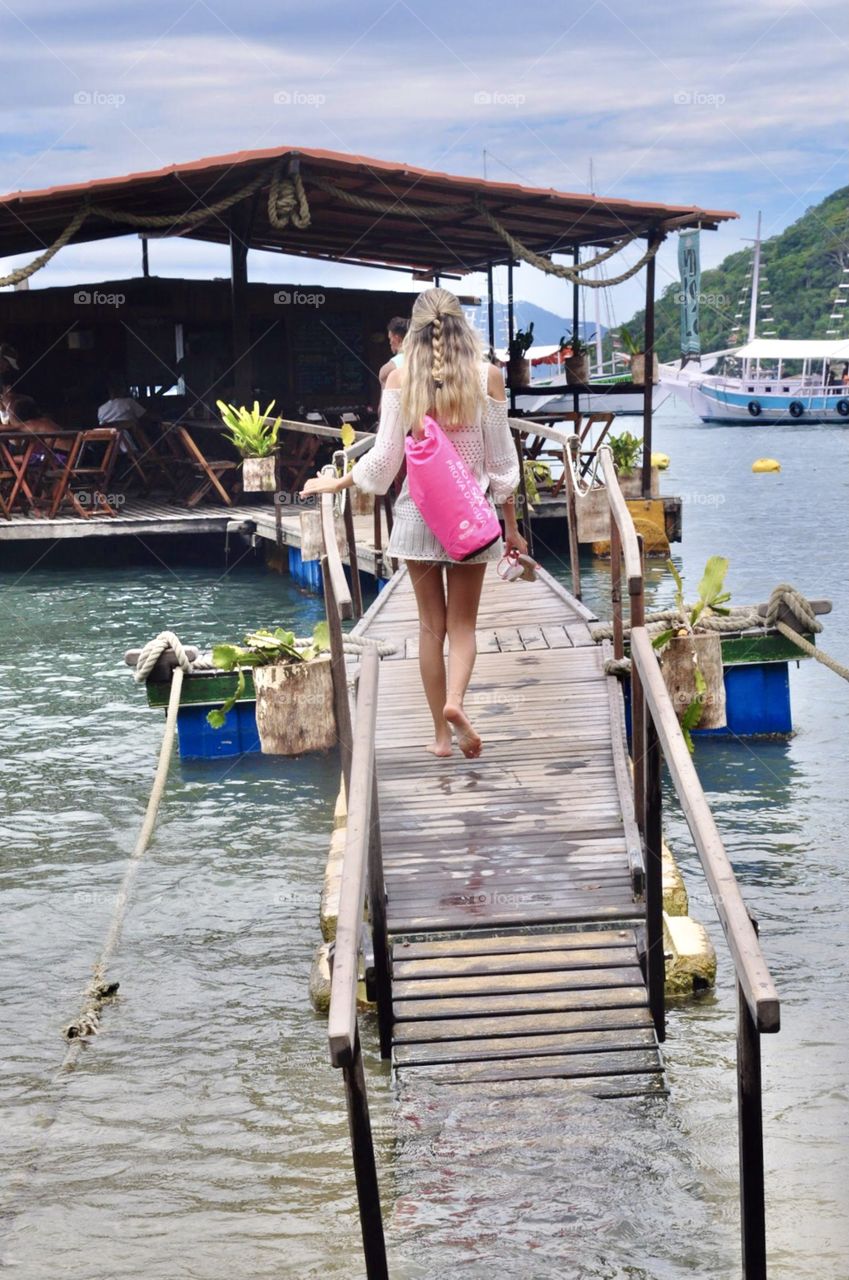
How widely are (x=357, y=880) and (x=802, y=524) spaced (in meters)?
25.7

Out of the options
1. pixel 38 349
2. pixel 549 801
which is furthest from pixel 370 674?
pixel 38 349

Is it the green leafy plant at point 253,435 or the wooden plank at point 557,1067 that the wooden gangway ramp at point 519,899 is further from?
the green leafy plant at point 253,435

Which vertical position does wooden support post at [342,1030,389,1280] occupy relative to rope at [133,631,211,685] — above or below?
below

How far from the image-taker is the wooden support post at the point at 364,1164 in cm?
310

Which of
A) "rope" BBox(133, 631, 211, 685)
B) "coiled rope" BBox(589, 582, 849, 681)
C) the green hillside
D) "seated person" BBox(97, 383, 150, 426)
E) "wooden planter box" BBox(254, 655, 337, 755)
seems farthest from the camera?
the green hillside

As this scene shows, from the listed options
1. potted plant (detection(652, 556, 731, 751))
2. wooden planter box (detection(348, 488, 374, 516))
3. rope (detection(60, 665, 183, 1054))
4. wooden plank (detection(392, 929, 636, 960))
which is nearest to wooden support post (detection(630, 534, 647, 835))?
wooden plank (detection(392, 929, 636, 960))

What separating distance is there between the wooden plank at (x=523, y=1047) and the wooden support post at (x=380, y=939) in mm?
99

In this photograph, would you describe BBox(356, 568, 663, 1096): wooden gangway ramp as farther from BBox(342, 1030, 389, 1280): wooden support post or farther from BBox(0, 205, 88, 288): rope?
BBox(0, 205, 88, 288): rope

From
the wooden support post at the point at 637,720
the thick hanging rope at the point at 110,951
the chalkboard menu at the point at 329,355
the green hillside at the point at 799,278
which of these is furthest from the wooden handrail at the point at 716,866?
the green hillside at the point at 799,278

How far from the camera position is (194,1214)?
14.2ft

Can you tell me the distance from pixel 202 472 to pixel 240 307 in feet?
7.64

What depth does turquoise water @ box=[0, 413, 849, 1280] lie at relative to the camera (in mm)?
4086

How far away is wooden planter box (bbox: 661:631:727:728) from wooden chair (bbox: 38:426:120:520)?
10578mm

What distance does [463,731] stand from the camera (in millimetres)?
5766
